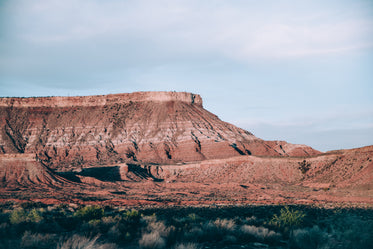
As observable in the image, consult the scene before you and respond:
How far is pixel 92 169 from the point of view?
73750 mm

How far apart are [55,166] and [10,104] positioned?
34968mm

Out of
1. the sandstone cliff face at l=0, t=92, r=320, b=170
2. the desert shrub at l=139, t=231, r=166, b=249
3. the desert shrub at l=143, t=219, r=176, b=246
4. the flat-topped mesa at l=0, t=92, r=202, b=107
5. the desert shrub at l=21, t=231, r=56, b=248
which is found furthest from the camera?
the flat-topped mesa at l=0, t=92, r=202, b=107

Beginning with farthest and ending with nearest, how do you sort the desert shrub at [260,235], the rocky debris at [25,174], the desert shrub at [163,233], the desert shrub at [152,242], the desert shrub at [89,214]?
1. the rocky debris at [25,174]
2. the desert shrub at [89,214]
3. the desert shrub at [260,235]
4. the desert shrub at [163,233]
5. the desert shrub at [152,242]

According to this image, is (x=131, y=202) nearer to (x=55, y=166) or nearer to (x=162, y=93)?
(x=55, y=166)

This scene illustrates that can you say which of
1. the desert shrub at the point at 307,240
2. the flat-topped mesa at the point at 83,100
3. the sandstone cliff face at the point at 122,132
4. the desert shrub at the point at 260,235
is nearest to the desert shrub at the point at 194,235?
the desert shrub at the point at 260,235

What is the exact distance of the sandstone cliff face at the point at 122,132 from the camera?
88250mm

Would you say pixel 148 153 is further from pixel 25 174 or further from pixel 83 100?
pixel 25 174

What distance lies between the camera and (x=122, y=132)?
318 feet

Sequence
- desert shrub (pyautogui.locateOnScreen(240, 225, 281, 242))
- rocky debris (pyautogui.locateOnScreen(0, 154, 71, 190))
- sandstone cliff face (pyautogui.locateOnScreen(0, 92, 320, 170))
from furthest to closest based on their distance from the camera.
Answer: sandstone cliff face (pyautogui.locateOnScreen(0, 92, 320, 170)), rocky debris (pyautogui.locateOnScreen(0, 154, 71, 190)), desert shrub (pyautogui.locateOnScreen(240, 225, 281, 242))

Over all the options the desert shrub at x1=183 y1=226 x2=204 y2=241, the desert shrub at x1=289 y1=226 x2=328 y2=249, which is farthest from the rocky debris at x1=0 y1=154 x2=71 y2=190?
the desert shrub at x1=289 y1=226 x2=328 y2=249

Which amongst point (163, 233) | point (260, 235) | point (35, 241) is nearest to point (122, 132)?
point (260, 235)

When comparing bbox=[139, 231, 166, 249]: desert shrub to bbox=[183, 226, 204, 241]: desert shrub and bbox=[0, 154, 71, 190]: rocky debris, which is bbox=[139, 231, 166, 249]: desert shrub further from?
bbox=[0, 154, 71, 190]: rocky debris

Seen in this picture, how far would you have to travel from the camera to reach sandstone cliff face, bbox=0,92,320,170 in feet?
290

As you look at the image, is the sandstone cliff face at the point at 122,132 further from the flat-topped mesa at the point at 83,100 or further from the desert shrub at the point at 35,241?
the desert shrub at the point at 35,241
